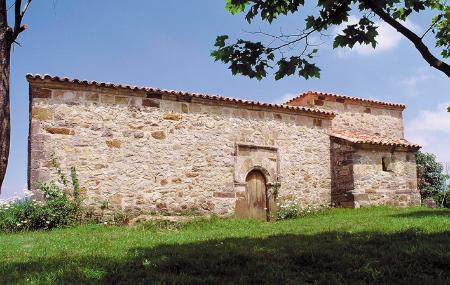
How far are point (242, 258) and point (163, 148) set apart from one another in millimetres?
6418

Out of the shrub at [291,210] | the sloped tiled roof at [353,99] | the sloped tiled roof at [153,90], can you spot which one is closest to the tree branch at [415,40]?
the sloped tiled roof at [153,90]

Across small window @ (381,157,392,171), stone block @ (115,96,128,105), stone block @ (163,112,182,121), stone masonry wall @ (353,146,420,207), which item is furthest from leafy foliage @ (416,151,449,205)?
stone block @ (115,96,128,105)

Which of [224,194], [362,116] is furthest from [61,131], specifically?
[362,116]

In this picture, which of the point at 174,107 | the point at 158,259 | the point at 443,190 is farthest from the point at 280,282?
the point at 443,190

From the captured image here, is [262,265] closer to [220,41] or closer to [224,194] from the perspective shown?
[220,41]

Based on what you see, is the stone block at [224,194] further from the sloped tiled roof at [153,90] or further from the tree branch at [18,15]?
the tree branch at [18,15]

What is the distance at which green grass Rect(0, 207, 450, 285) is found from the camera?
4629 mm

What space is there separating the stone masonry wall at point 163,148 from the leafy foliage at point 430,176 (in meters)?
6.68

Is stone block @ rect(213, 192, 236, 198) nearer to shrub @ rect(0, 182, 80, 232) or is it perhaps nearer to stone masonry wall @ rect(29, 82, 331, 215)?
stone masonry wall @ rect(29, 82, 331, 215)

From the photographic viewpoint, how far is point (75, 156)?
1048cm

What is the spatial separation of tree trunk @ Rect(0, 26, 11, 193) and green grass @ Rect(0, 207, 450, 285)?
137cm

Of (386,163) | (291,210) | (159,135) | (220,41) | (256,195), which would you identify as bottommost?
(291,210)

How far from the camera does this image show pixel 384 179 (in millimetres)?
14117

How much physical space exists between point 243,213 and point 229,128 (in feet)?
8.29
